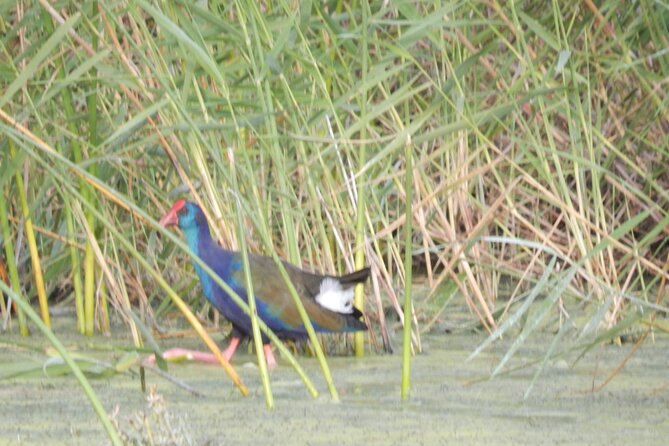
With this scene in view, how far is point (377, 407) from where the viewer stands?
2.63 meters

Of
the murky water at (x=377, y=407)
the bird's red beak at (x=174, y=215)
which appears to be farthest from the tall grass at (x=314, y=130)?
the murky water at (x=377, y=407)

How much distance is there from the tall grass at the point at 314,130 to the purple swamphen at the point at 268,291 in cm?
7

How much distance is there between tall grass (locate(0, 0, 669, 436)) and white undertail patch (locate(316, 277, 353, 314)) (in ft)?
0.35

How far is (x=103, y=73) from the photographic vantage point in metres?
2.99

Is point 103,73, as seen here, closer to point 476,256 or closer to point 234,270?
point 234,270

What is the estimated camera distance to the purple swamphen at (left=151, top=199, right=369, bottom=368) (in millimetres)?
3271

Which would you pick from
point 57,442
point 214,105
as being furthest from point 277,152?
point 57,442

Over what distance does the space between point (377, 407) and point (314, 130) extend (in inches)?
34.4

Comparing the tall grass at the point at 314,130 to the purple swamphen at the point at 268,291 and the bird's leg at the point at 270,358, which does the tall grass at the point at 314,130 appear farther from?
the bird's leg at the point at 270,358

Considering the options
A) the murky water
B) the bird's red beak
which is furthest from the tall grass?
the murky water

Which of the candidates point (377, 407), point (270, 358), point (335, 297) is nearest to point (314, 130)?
point (335, 297)

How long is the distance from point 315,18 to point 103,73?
0.48 metres

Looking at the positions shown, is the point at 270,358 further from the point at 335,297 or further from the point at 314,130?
the point at 314,130

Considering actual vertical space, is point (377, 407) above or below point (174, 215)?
below
